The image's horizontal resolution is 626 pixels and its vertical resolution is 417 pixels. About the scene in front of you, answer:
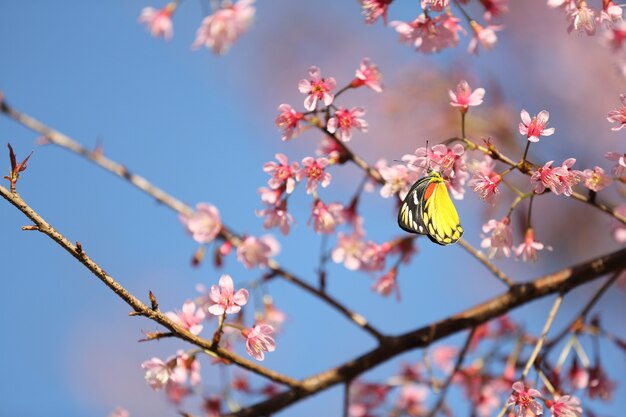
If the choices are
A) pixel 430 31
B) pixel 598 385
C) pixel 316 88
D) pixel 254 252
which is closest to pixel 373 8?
pixel 430 31

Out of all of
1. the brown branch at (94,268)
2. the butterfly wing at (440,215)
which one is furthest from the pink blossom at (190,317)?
the butterfly wing at (440,215)

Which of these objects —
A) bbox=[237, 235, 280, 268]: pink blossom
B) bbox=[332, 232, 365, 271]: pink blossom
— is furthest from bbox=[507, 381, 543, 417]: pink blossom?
bbox=[237, 235, 280, 268]: pink blossom

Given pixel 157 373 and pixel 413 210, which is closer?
pixel 413 210

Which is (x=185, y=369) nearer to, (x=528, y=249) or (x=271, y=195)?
(x=271, y=195)

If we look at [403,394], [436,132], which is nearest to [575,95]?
[436,132]

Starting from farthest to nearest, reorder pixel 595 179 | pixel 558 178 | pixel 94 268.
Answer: pixel 595 179 → pixel 558 178 → pixel 94 268

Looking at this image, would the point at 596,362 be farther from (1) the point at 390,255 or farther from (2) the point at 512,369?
(1) the point at 390,255

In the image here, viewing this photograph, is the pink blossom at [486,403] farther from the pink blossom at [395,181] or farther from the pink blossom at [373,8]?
the pink blossom at [373,8]
